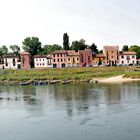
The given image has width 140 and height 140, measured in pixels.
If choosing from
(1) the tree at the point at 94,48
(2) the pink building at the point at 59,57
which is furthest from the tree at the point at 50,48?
(2) the pink building at the point at 59,57

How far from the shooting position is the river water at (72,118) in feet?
112

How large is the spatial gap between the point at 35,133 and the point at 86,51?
94.7 m

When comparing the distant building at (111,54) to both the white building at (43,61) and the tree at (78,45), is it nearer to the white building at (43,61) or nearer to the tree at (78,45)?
the tree at (78,45)

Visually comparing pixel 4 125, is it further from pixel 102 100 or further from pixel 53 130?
pixel 102 100

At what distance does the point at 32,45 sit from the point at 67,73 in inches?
1720

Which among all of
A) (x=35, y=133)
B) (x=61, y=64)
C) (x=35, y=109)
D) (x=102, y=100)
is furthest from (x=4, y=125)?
(x=61, y=64)

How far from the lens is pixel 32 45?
145 meters

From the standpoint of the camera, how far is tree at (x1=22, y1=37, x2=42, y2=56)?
476 ft

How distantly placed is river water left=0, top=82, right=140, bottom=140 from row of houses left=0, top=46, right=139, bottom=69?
2670 inches

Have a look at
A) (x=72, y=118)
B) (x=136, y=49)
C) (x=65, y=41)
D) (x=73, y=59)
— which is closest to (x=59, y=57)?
(x=73, y=59)

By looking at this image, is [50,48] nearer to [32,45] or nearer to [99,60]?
[32,45]

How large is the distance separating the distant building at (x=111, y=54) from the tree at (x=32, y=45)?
29808 mm

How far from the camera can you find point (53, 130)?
Result: 36156 millimetres

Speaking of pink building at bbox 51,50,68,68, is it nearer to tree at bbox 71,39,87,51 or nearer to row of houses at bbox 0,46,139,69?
row of houses at bbox 0,46,139,69
